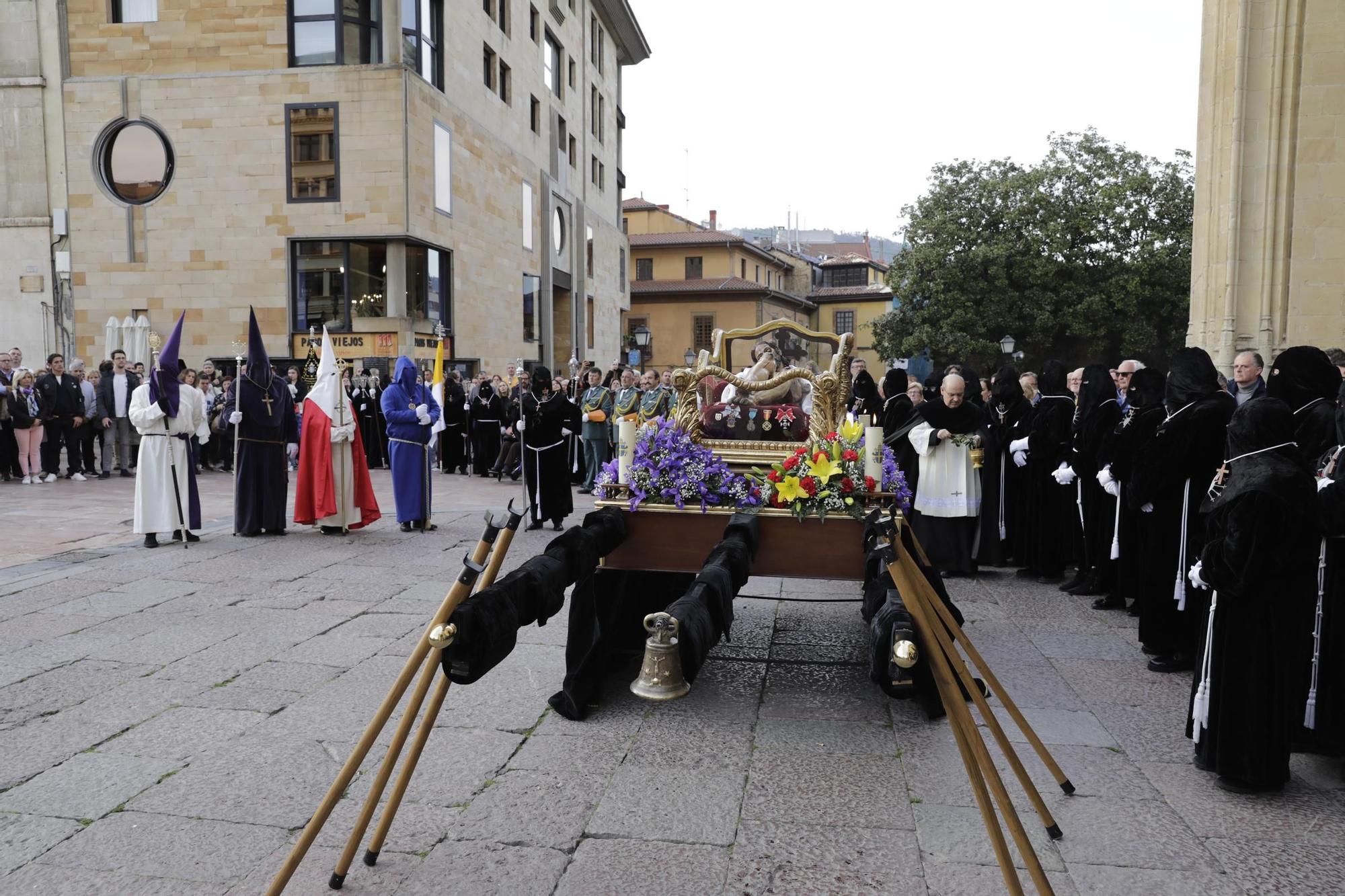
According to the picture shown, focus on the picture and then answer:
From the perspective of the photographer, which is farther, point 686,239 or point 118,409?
point 686,239

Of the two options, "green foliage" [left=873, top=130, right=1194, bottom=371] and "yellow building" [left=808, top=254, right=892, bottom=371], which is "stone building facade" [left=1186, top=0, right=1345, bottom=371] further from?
"yellow building" [left=808, top=254, right=892, bottom=371]

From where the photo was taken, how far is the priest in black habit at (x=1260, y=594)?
152 inches

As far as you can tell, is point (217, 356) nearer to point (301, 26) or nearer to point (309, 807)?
point (301, 26)

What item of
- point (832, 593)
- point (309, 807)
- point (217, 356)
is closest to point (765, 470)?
point (832, 593)

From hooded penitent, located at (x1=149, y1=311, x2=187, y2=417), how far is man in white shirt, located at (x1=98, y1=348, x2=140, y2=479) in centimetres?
673

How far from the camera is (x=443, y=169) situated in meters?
23.9

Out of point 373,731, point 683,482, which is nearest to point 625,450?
point 683,482

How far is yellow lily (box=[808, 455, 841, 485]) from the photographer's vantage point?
515 cm

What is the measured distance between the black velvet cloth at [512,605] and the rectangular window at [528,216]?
1056 inches

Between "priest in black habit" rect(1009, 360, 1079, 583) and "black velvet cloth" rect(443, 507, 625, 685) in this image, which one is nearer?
"black velvet cloth" rect(443, 507, 625, 685)

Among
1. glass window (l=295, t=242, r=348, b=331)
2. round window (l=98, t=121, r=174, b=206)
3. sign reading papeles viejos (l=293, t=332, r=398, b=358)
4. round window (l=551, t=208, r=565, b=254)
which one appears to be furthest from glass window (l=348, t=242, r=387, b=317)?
round window (l=551, t=208, r=565, b=254)

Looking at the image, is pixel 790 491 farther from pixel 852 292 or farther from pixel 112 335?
pixel 852 292

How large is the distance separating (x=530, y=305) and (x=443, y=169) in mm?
7507

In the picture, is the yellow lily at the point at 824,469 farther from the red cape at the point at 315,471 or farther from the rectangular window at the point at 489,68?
the rectangular window at the point at 489,68
